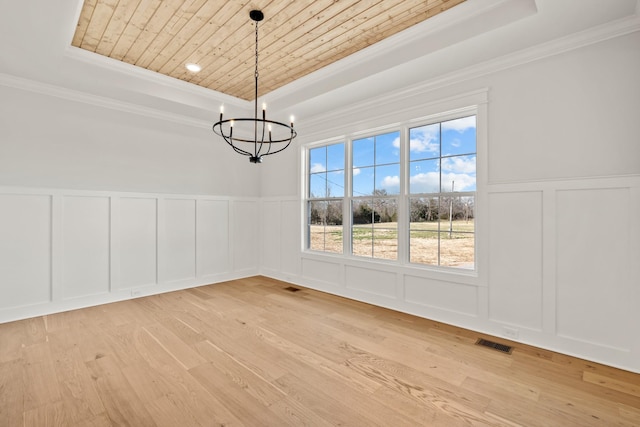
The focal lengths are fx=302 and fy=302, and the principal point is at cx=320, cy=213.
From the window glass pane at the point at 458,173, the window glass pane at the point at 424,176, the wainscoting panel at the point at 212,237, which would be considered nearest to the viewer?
the window glass pane at the point at 458,173

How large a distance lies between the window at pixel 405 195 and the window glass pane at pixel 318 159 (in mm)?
23

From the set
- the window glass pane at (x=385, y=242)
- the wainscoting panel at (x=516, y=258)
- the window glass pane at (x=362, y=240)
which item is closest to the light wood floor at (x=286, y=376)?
the wainscoting panel at (x=516, y=258)

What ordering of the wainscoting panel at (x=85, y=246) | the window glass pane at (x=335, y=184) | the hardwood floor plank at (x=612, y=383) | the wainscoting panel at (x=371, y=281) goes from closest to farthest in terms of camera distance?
the hardwood floor plank at (x=612, y=383), the wainscoting panel at (x=85, y=246), the wainscoting panel at (x=371, y=281), the window glass pane at (x=335, y=184)

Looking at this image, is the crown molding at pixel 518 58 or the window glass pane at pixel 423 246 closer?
the crown molding at pixel 518 58

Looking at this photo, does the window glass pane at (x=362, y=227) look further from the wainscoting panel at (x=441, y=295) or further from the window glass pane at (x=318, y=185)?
the wainscoting panel at (x=441, y=295)

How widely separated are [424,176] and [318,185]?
1844 mm

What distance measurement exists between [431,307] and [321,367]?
1.67m

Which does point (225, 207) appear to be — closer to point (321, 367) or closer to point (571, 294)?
point (321, 367)

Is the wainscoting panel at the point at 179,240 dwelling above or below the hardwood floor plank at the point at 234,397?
above

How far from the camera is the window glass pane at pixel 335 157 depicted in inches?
183

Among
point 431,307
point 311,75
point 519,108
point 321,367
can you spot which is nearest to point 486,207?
point 519,108

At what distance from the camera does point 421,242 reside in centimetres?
369

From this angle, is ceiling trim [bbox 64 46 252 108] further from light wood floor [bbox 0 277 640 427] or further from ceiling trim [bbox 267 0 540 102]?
light wood floor [bbox 0 277 640 427]

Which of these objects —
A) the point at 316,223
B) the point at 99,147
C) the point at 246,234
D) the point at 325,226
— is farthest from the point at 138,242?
the point at 325,226
